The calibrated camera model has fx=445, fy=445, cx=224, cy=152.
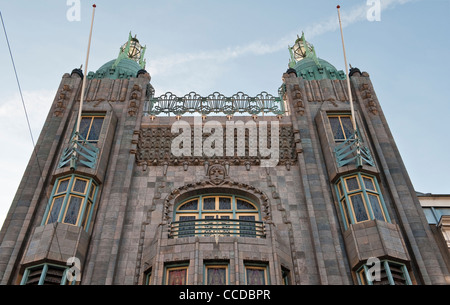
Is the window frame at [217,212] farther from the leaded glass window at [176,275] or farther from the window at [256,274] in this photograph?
the leaded glass window at [176,275]

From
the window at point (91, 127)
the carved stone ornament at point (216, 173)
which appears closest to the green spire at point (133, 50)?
the window at point (91, 127)

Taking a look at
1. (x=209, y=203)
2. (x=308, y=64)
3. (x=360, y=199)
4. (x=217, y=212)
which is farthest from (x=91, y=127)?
(x=308, y=64)

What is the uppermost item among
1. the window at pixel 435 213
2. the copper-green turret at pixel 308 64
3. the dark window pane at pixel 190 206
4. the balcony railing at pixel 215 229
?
the copper-green turret at pixel 308 64

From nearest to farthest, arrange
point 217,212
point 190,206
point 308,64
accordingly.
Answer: point 217,212
point 190,206
point 308,64

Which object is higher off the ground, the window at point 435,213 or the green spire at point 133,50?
the green spire at point 133,50

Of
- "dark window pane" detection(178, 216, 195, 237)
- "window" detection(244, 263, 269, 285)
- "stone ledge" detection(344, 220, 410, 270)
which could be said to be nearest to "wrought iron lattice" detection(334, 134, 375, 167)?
"stone ledge" detection(344, 220, 410, 270)

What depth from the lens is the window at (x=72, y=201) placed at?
19.7 m

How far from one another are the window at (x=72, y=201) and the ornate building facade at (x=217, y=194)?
0.21ft

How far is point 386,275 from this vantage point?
17906 millimetres

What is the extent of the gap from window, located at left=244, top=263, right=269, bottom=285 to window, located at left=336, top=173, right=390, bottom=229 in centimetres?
475

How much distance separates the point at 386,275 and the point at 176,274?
847 centimetres

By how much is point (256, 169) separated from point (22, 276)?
477 inches

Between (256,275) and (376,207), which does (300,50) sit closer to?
(376,207)

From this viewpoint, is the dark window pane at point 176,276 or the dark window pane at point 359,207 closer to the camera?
the dark window pane at point 176,276
